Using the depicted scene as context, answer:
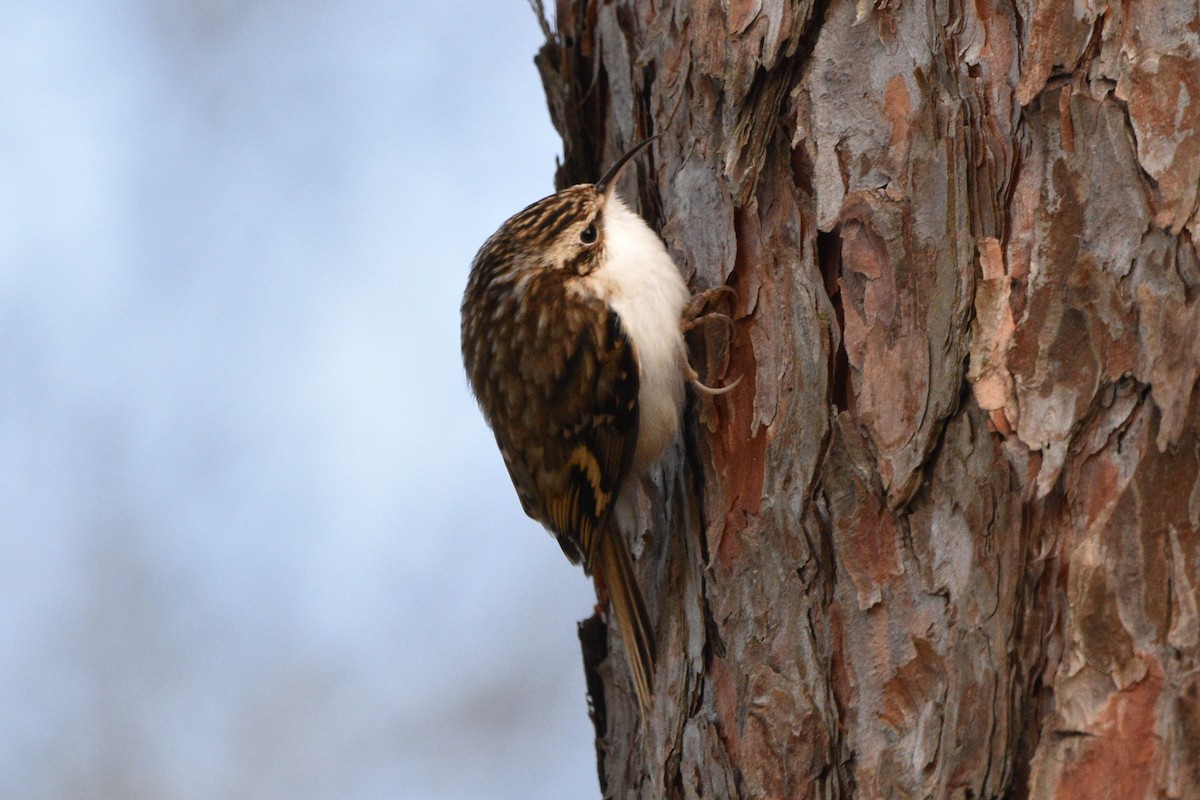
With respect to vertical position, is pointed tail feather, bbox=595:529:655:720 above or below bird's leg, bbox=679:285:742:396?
below

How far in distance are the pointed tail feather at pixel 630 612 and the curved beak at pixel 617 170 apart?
0.72 metres

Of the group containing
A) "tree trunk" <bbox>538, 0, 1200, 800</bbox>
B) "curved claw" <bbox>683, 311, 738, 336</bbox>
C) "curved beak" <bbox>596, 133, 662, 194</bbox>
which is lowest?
"tree trunk" <bbox>538, 0, 1200, 800</bbox>

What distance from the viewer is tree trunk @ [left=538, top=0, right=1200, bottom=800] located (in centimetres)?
141

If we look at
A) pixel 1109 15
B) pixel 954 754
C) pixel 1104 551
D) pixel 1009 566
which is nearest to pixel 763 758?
pixel 954 754

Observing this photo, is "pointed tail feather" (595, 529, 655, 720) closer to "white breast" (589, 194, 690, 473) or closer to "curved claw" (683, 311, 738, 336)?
"white breast" (589, 194, 690, 473)

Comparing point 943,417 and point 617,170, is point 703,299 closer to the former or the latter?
point 617,170

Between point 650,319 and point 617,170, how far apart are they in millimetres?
364

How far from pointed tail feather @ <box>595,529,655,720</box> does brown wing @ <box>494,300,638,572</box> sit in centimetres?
4

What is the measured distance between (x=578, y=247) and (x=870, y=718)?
4.28ft

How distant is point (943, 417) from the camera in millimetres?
1631

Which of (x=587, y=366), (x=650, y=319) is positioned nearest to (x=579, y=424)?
(x=587, y=366)

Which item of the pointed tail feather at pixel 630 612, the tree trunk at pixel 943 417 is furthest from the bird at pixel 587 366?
the tree trunk at pixel 943 417

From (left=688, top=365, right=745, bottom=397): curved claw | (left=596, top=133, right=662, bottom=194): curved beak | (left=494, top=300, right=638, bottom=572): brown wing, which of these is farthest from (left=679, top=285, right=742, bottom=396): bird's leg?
(left=596, top=133, right=662, bottom=194): curved beak

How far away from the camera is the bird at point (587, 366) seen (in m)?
2.40
